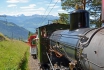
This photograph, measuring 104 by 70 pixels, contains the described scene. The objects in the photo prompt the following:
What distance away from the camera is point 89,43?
526 cm

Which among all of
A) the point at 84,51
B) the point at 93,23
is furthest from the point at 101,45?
the point at 93,23

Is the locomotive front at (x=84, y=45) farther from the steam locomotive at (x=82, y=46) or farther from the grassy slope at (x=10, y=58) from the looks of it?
the grassy slope at (x=10, y=58)

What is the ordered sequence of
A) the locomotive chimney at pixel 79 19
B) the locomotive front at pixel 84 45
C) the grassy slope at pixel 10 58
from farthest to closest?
the grassy slope at pixel 10 58 < the locomotive chimney at pixel 79 19 < the locomotive front at pixel 84 45

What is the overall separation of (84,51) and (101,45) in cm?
98

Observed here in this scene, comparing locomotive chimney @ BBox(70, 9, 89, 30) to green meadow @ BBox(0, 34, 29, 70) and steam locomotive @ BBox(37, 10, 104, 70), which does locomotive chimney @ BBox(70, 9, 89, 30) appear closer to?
steam locomotive @ BBox(37, 10, 104, 70)

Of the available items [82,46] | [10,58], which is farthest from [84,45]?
[10,58]

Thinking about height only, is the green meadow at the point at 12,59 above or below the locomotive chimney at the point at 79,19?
below

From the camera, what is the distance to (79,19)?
7801mm

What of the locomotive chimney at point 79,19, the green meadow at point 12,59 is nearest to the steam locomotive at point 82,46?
the locomotive chimney at point 79,19

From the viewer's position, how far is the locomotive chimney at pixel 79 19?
7684 mm

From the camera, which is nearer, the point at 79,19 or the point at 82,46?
the point at 82,46

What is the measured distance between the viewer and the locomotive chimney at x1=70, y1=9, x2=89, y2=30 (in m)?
7.68

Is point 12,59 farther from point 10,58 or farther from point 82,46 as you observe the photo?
point 82,46

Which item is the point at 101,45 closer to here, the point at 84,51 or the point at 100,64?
the point at 100,64
